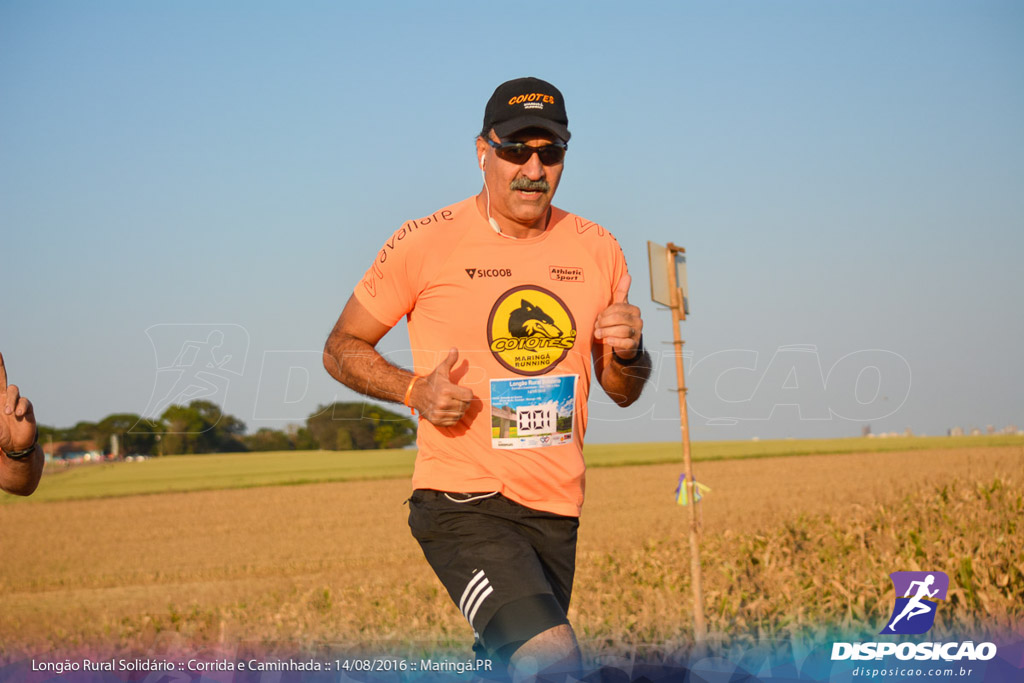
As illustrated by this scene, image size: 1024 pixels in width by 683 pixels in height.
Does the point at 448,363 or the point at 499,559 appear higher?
the point at 448,363

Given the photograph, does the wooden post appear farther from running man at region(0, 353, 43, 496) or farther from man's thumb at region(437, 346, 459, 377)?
running man at region(0, 353, 43, 496)

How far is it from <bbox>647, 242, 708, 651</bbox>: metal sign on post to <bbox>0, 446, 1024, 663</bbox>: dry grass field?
0.36 metres

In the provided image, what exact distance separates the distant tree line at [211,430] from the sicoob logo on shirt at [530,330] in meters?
0.93

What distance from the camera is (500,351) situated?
3.59m


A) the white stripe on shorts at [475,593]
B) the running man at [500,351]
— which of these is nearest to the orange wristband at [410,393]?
the running man at [500,351]

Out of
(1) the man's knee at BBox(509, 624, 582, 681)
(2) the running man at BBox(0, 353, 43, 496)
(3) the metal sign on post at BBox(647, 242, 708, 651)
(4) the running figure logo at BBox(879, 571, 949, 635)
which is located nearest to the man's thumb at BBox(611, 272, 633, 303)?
(1) the man's knee at BBox(509, 624, 582, 681)

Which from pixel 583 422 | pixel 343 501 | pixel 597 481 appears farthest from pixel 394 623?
pixel 597 481

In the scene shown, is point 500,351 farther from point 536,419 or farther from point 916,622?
point 916,622

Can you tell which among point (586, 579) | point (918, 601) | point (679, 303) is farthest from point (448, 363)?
point (586, 579)

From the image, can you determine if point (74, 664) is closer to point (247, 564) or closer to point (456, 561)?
point (456, 561)

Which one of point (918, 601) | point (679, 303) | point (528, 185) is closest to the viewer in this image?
point (528, 185)

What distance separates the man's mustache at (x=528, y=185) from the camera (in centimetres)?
370

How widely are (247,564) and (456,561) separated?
613 inches

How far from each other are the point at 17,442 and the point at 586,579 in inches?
288
